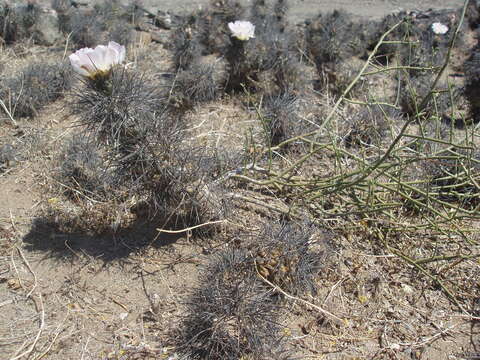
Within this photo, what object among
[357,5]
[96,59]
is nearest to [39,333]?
[96,59]

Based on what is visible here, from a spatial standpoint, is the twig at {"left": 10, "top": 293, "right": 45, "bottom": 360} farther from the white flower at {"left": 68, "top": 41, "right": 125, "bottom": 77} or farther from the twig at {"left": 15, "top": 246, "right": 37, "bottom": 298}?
the white flower at {"left": 68, "top": 41, "right": 125, "bottom": 77}

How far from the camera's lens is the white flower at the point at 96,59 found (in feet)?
8.25

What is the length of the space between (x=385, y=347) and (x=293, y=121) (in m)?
2.08

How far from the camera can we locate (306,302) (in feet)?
8.60

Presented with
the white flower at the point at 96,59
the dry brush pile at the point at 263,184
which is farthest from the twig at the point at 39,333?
the white flower at the point at 96,59

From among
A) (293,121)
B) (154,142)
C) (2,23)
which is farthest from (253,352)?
(2,23)

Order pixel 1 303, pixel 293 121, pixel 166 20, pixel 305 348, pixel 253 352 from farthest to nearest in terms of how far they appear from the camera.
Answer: pixel 166 20 → pixel 293 121 → pixel 1 303 → pixel 305 348 → pixel 253 352

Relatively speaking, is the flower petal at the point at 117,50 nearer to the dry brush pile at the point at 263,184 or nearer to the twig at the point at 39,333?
the dry brush pile at the point at 263,184

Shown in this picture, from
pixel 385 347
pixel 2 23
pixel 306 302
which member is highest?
pixel 2 23

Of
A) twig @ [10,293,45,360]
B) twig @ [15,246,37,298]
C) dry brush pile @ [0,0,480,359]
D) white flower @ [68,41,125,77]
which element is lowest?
twig @ [10,293,45,360]

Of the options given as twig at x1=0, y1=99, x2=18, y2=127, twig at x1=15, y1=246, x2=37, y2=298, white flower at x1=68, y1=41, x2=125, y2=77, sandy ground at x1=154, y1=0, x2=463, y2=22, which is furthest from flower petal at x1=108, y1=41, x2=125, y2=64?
sandy ground at x1=154, y1=0, x2=463, y2=22

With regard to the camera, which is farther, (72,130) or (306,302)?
(72,130)

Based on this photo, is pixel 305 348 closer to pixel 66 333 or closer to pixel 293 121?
pixel 66 333

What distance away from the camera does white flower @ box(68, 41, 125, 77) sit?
252 centimetres
